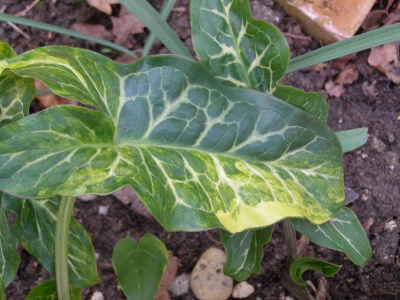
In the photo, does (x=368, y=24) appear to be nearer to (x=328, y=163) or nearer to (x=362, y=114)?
(x=362, y=114)

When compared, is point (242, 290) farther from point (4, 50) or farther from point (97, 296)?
point (4, 50)

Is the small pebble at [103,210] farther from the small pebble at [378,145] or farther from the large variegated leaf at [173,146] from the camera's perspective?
the small pebble at [378,145]

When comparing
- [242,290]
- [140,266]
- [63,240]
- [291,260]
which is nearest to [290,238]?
[291,260]

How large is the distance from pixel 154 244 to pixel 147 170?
39 centimetres

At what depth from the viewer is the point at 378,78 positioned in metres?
1.33

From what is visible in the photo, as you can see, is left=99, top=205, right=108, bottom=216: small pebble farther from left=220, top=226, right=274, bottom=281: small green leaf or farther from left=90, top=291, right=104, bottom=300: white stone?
left=220, top=226, right=274, bottom=281: small green leaf

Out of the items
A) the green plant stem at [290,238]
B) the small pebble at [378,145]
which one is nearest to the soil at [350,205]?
the small pebble at [378,145]

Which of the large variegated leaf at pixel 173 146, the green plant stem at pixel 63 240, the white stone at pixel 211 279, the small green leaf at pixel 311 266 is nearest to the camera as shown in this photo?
A: the large variegated leaf at pixel 173 146

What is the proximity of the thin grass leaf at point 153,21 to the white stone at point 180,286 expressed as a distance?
0.52 meters

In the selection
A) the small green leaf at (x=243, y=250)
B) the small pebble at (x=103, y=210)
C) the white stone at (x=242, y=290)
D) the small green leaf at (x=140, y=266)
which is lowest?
the white stone at (x=242, y=290)

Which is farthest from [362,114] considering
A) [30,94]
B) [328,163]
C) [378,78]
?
[30,94]

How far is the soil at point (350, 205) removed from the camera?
1171mm

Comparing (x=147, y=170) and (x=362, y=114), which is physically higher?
(x=147, y=170)

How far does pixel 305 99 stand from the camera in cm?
94
